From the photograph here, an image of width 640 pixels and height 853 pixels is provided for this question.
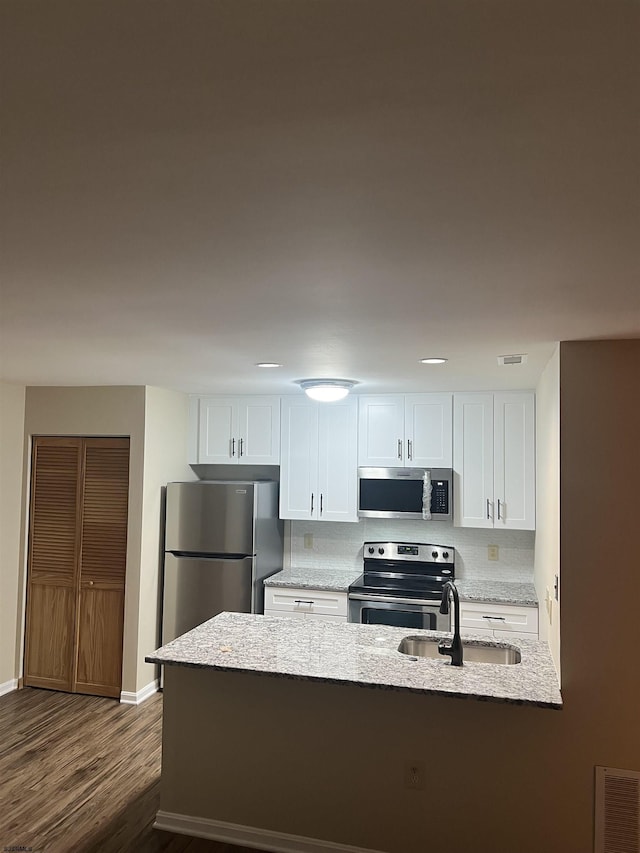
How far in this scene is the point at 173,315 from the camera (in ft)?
7.69

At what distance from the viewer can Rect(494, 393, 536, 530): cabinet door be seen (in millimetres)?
4605

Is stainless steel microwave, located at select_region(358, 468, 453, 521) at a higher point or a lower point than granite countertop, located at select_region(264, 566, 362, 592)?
higher

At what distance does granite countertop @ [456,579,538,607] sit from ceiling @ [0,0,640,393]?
2502 millimetres

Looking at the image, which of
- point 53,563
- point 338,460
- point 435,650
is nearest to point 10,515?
point 53,563

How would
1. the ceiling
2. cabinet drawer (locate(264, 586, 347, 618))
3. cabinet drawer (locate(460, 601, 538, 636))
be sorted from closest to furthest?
the ceiling → cabinet drawer (locate(460, 601, 538, 636)) → cabinet drawer (locate(264, 586, 347, 618))

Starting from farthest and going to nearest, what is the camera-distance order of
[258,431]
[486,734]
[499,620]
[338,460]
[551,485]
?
[258,431]
[338,460]
[499,620]
[551,485]
[486,734]

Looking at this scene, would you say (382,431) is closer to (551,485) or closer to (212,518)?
(212,518)

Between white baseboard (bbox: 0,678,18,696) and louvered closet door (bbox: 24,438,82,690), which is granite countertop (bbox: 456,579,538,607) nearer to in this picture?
louvered closet door (bbox: 24,438,82,690)

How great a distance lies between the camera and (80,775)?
3.64 m

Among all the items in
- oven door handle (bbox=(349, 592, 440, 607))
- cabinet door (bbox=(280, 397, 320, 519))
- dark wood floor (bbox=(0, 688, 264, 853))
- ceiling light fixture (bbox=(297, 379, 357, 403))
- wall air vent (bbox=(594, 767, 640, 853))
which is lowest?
dark wood floor (bbox=(0, 688, 264, 853))

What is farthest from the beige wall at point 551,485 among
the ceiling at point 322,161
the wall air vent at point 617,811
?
the ceiling at point 322,161

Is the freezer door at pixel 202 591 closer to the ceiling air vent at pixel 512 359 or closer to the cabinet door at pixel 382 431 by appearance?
the cabinet door at pixel 382 431

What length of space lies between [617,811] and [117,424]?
3.85 m

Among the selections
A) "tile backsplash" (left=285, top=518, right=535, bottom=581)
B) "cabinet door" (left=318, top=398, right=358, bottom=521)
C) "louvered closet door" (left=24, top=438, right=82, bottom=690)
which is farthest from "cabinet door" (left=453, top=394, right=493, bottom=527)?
"louvered closet door" (left=24, top=438, right=82, bottom=690)
